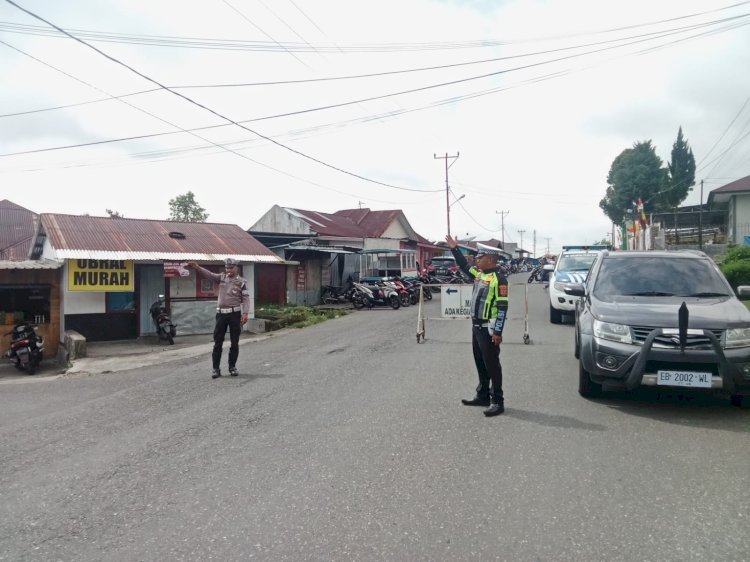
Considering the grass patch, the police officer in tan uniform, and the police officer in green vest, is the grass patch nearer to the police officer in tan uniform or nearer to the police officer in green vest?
the police officer in tan uniform

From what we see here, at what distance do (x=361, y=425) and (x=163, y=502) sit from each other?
85.9 inches

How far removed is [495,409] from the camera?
6145 mm

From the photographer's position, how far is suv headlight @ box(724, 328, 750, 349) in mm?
5781

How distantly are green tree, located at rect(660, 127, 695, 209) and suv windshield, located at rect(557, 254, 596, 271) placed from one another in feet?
150

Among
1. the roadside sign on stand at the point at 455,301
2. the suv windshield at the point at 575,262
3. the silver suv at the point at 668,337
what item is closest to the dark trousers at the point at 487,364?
the silver suv at the point at 668,337

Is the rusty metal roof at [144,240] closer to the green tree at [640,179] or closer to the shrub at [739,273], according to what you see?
the shrub at [739,273]

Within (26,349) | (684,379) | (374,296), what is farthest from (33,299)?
(684,379)

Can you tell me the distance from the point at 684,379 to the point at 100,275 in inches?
501

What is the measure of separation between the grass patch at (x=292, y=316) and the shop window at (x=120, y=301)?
141 inches

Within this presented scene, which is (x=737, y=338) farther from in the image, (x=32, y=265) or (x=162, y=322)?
(x=32, y=265)

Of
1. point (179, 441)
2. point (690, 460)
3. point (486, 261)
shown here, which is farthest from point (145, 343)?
point (690, 460)

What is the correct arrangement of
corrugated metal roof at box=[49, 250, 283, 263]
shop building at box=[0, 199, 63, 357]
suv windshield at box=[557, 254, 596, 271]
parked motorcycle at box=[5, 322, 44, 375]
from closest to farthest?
parked motorcycle at box=[5, 322, 44, 375], corrugated metal roof at box=[49, 250, 283, 263], shop building at box=[0, 199, 63, 357], suv windshield at box=[557, 254, 596, 271]

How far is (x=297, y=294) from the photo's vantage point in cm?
2422

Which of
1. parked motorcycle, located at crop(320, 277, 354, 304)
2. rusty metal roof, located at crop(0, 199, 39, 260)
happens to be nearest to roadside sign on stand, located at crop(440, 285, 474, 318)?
parked motorcycle, located at crop(320, 277, 354, 304)
